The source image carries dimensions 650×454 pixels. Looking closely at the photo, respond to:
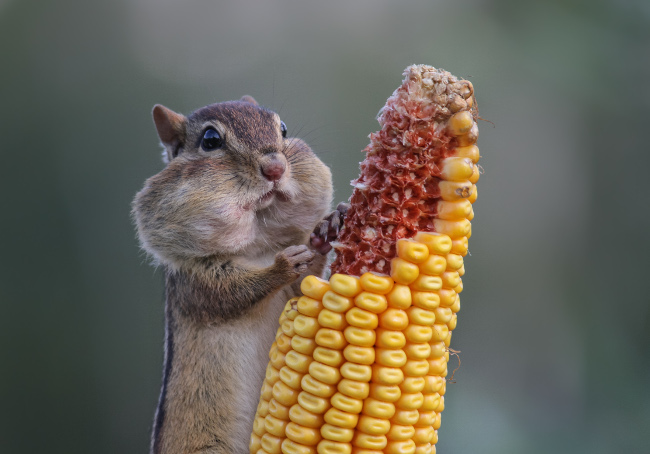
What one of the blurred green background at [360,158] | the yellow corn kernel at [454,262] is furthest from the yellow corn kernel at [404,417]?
the blurred green background at [360,158]

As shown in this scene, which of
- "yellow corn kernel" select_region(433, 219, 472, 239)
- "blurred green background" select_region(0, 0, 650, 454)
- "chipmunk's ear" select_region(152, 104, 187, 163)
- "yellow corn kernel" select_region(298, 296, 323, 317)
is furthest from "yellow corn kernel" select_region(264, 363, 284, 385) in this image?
"blurred green background" select_region(0, 0, 650, 454)

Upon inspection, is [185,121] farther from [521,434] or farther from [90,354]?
[521,434]

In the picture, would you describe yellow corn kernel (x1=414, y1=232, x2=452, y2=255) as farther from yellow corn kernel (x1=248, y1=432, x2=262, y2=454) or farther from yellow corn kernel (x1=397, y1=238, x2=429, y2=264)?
yellow corn kernel (x1=248, y1=432, x2=262, y2=454)

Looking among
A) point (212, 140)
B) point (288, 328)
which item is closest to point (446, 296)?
point (288, 328)

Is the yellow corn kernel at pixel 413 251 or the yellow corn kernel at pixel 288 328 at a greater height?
the yellow corn kernel at pixel 413 251

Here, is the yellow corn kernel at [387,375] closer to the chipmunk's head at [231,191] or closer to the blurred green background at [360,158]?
the chipmunk's head at [231,191]

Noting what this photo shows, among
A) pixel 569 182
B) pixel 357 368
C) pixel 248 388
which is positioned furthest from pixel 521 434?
pixel 357 368

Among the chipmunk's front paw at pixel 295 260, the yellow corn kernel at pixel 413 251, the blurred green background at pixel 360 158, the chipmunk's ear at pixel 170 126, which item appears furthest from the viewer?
the blurred green background at pixel 360 158
